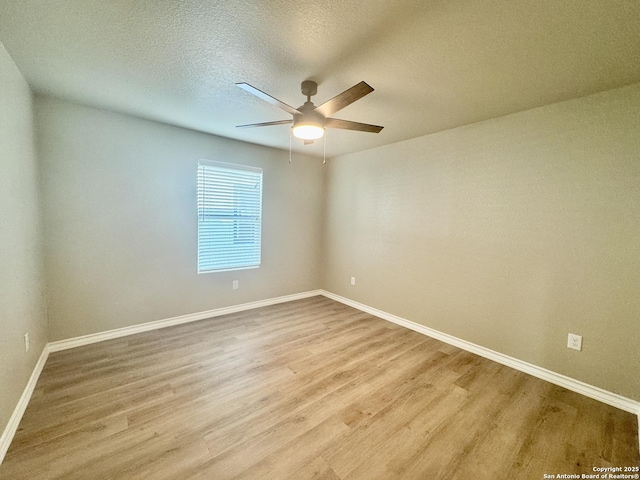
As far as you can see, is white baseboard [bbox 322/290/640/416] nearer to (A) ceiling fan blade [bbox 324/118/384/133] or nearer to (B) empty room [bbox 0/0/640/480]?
(B) empty room [bbox 0/0/640/480]

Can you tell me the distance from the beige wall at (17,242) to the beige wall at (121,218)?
22 centimetres

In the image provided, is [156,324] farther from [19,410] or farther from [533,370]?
[533,370]

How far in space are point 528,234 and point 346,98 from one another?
6.89 feet

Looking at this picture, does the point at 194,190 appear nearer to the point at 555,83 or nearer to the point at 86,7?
the point at 86,7

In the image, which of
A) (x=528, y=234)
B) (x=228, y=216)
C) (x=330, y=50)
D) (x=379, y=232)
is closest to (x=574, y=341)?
(x=528, y=234)

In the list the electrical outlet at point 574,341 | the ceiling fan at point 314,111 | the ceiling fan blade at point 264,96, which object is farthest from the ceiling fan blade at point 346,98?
the electrical outlet at point 574,341

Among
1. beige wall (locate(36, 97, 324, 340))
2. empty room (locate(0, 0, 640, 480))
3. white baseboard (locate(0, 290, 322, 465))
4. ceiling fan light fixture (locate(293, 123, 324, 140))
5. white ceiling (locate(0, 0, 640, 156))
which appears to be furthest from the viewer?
beige wall (locate(36, 97, 324, 340))

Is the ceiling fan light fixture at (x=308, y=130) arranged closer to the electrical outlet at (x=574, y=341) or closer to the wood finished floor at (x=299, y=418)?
the wood finished floor at (x=299, y=418)

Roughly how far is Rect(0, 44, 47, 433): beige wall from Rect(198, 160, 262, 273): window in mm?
1459

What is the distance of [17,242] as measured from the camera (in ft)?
5.88

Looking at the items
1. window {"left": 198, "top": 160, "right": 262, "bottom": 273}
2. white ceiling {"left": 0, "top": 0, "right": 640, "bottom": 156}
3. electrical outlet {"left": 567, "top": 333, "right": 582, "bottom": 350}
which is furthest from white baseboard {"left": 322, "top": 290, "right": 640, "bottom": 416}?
white ceiling {"left": 0, "top": 0, "right": 640, "bottom": 156}

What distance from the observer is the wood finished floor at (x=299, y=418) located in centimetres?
141

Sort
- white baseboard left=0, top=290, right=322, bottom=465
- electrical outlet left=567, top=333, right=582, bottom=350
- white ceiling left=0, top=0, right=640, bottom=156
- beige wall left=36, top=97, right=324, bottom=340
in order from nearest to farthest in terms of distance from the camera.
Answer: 1. white ceiling left=0, top=0, right=640, bottom=156
2. white baseboard left=0, top=290, right=322, bottom=465
3. electrical outlet left=567, top=333, right=582, bottom=350
4. beige wall left=36, top=97, right=324, bottom=340

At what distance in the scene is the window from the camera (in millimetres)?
3373
